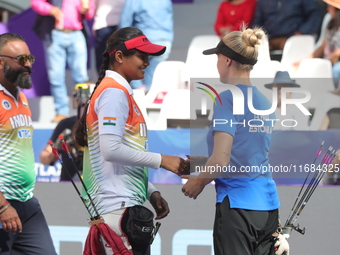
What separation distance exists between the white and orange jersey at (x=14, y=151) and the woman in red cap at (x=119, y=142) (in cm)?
50

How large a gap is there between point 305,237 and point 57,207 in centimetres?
178

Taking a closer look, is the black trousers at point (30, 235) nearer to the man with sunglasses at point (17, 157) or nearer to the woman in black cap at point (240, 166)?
the man with sunglasses at point (17, 157)

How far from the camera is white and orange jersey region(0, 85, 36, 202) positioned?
3570 millimetres

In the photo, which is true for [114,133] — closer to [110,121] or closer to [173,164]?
[110,121]

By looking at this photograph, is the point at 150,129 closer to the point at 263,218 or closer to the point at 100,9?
the point at 100,9

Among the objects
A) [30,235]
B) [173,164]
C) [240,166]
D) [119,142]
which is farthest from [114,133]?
[30,235]

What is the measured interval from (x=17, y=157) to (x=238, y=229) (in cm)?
129

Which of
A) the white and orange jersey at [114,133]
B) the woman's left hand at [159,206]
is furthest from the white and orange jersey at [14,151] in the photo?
the woman's left hand at [159,206]

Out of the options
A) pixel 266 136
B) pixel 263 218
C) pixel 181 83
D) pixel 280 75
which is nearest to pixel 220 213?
pixel 263 218

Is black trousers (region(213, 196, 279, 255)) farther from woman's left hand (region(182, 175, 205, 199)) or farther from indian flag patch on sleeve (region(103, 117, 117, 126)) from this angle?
indian flag patch on sleeve (region(103, 117, 117, 126))

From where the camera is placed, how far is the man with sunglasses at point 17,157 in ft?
11.7

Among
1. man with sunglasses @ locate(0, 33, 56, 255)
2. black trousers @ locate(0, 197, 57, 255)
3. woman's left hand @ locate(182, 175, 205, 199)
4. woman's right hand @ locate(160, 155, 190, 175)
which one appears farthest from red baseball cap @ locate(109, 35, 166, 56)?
black trousers @ locate(0, 197, 57, 255)

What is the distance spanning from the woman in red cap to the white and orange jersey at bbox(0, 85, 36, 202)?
50 cm

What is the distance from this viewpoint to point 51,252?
378 cm
